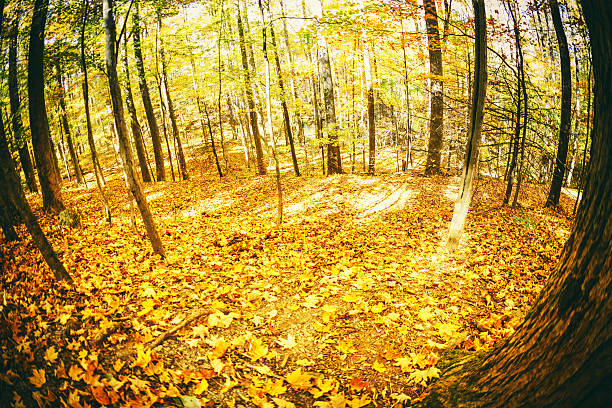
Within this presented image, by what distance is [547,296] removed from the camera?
5.39 ft

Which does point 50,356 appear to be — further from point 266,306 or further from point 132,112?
point 132,112

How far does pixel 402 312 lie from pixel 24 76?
48.2ft

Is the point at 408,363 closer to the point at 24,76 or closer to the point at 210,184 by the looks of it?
the point at 210,184

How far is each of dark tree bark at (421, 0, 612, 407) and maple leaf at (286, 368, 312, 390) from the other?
5.44 ft

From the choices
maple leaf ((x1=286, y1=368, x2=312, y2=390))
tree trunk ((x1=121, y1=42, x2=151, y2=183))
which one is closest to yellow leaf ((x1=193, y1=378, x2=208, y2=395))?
maple leaf ((x1=286, y1=368, x2=312, y2=390))

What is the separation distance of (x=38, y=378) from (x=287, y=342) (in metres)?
2.40

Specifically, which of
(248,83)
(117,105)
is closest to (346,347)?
(117,105)

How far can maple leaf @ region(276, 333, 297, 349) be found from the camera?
3428mm

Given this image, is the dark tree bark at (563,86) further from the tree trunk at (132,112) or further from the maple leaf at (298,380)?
the tree trunk at (132,112)

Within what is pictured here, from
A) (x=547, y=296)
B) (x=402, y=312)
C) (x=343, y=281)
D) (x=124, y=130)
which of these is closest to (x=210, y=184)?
(x=124, y=130)

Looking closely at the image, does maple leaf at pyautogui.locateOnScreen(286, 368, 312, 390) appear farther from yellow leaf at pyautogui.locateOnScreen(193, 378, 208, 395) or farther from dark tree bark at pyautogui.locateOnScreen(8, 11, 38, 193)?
dark tree bark at pyautogui.locateOnScreen(8, 11, 38, 193)

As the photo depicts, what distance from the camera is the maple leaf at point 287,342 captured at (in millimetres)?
3428

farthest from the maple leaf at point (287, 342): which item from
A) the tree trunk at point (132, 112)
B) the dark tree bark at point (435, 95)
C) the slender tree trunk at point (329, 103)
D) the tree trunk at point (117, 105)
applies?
the tree trunk at point (132, 112)

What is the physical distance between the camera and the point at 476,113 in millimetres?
4914
